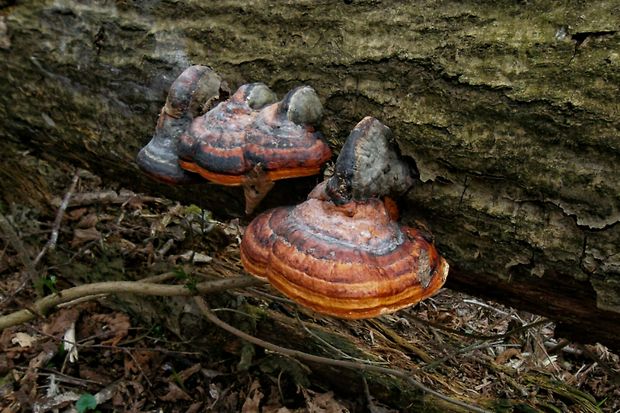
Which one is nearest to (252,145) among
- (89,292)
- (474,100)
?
(474,100)

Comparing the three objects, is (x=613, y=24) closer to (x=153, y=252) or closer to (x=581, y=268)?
(x=581, y=268)

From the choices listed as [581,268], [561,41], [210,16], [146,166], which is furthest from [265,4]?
[581,268]

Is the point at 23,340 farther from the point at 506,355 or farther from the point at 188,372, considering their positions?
the point at 506,355

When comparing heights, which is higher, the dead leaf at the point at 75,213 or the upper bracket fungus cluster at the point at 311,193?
the upper bracket fungus cluster at the point at 311,193

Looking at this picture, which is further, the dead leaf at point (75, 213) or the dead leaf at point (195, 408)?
the dead leaf at point (75, 213)

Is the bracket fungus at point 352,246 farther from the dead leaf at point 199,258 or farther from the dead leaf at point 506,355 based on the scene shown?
the dead leaf at point 506,355

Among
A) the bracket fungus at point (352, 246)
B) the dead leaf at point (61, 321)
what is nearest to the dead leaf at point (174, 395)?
the dead leaf at point (61, 321)

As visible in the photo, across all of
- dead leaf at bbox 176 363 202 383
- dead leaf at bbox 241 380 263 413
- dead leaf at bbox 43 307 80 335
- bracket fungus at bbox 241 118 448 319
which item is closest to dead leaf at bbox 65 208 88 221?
dead leaf at bbox 43 307 80 335
